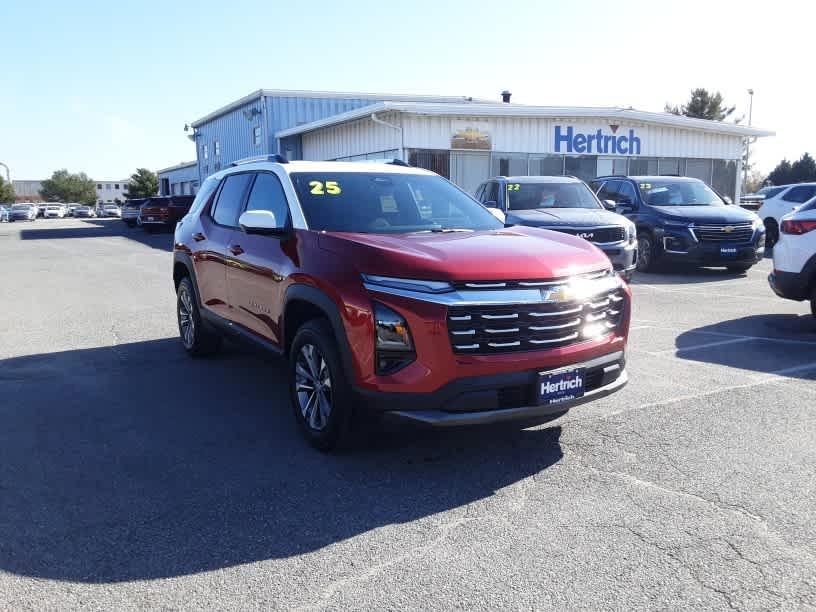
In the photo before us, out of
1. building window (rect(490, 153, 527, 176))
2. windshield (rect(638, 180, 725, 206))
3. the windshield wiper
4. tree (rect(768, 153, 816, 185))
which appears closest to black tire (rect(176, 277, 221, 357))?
the windshield wiper

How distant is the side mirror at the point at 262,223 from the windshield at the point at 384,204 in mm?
224

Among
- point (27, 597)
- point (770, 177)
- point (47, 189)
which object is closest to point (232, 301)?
point (27, 597)

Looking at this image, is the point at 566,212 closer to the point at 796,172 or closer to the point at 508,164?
the point at 508,164

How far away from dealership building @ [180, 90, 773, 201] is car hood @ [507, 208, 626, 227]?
33.8 feet

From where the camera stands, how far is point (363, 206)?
16.4ft

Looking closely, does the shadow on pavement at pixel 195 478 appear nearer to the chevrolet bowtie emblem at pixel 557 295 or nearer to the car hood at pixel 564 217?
the chevrolet bowtie emblem at pixel 557 295

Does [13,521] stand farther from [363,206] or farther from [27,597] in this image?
[363,206]

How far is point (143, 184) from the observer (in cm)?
9169

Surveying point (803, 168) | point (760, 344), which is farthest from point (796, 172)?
point (760, 344)

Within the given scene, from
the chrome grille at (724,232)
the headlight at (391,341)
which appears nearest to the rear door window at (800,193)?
the chrome grille at (724,232)

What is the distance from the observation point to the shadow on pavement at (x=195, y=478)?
3.22m

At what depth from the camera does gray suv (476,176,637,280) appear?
10.8 m

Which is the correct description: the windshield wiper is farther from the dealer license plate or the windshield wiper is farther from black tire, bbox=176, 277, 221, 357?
black tire, bbox=176, 277, 221, 357

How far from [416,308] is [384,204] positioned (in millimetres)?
1591
